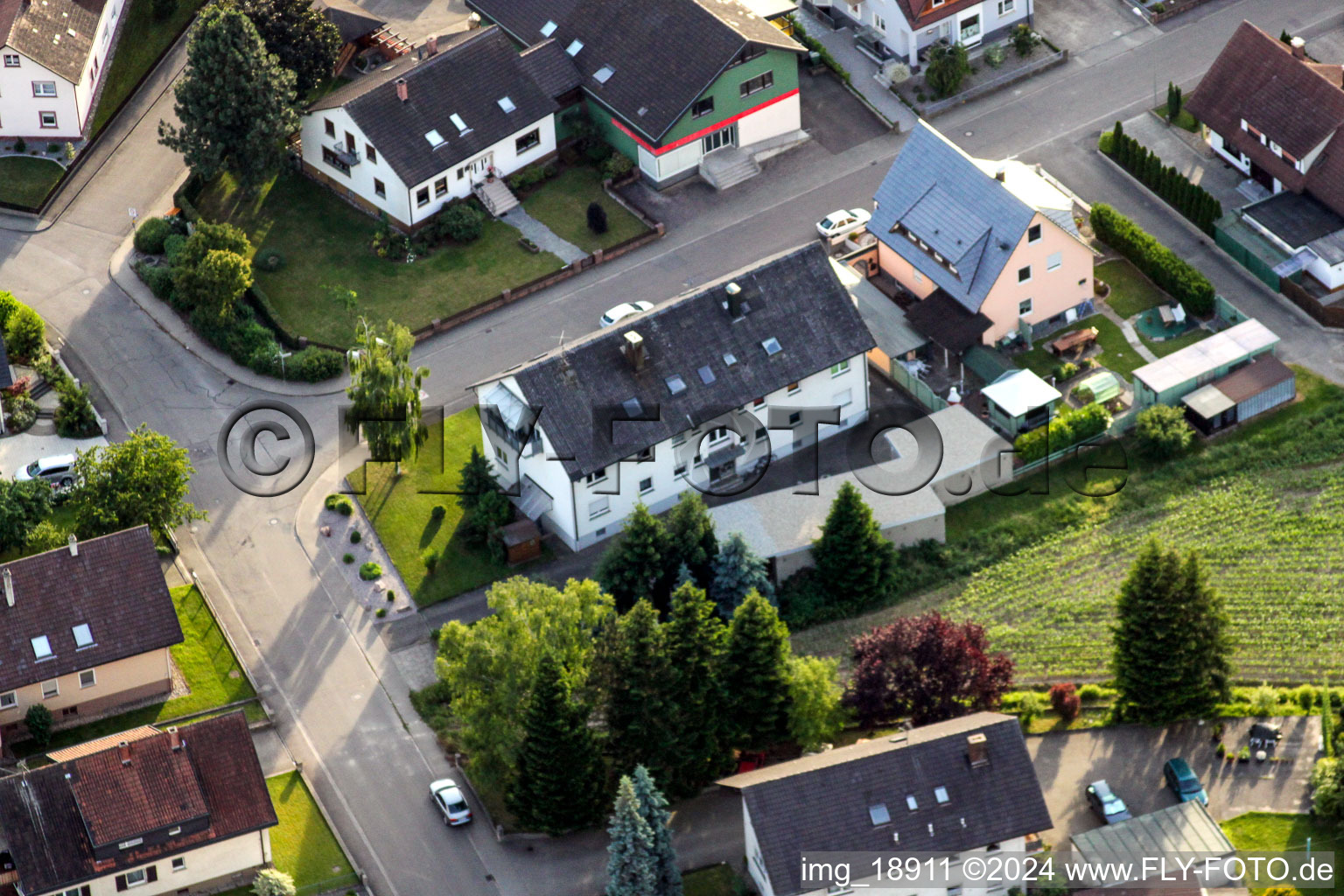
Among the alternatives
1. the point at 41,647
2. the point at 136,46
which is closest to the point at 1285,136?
the point at 136,46

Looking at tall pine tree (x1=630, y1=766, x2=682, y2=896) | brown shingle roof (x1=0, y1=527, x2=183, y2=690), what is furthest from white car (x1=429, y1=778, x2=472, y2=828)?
brown shingle roof (x1=0, y1=527, x2=183, y2=690)

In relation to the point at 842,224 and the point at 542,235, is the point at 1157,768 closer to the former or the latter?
the point at 842,224

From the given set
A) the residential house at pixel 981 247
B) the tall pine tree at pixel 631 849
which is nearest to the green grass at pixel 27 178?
the residential house at pixel 981 247

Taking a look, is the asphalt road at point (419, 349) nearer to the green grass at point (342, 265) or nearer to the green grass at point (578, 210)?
the green grass at point (578, 210)

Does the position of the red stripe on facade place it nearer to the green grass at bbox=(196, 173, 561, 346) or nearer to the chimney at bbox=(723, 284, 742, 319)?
the green grass at bbox=(196, 173, 561, 346)

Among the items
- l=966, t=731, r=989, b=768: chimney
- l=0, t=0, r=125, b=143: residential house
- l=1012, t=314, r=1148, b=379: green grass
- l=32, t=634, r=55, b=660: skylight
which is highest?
l=0, t=0, r=125, b=143: residential house

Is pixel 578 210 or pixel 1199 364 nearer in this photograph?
pixel 1199 364

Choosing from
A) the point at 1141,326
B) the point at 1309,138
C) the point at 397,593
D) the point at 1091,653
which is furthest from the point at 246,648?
the point at 1309,138
